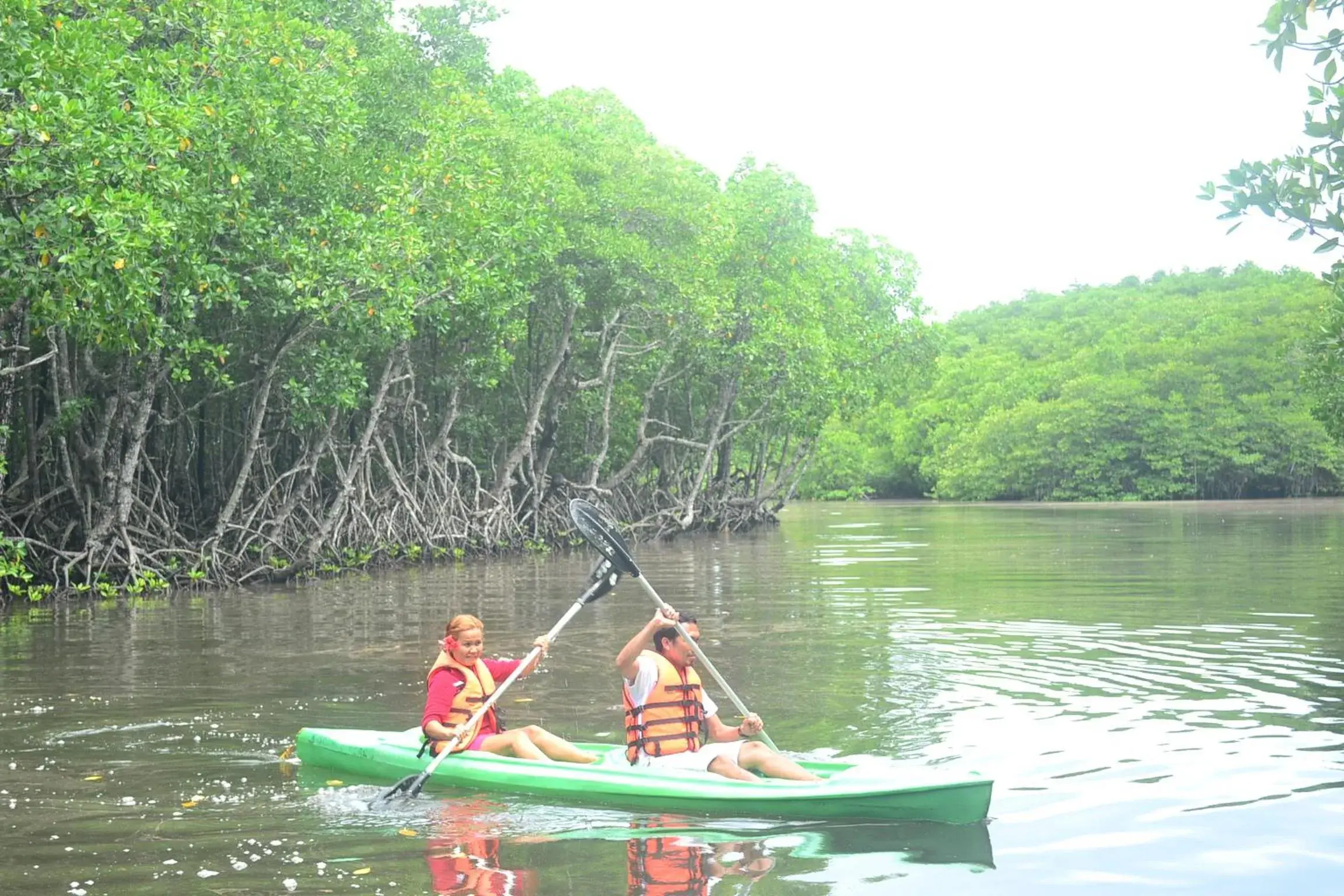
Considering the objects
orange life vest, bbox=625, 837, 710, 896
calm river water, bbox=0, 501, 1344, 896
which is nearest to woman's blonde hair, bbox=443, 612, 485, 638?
calm river water, bbox=0, 501, 1344, 896

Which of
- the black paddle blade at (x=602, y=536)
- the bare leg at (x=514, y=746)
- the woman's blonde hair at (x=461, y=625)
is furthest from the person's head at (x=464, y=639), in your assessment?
the black paddle blade at (x=602, y=536)

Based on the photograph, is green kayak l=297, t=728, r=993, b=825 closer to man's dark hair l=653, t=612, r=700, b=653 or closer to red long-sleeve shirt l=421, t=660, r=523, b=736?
red long-sleeve shirt l=421, t=660, r=523, b=736

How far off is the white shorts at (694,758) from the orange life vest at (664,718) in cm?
4

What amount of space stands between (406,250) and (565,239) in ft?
20.7

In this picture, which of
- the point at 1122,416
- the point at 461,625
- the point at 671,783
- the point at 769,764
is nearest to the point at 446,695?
the point at 461,625

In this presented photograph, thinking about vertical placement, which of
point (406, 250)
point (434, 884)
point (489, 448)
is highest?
point (406, 250)

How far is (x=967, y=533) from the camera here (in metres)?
30.8

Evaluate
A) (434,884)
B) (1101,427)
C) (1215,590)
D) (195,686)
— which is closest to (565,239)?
(1215,590)

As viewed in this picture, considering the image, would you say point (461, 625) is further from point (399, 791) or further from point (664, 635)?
point (664, 635)

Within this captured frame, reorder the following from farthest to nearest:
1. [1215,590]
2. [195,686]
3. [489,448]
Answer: [489,448] → [1215,590] → [195,686]

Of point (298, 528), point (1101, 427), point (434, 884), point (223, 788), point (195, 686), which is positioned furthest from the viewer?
point (1101, 427)

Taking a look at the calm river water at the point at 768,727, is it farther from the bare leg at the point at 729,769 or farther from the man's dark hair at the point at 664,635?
the man's dark hair at the point at 664,635

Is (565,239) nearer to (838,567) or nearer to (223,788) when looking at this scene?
(838,567)

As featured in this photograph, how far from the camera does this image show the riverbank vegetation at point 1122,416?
2224 inches
